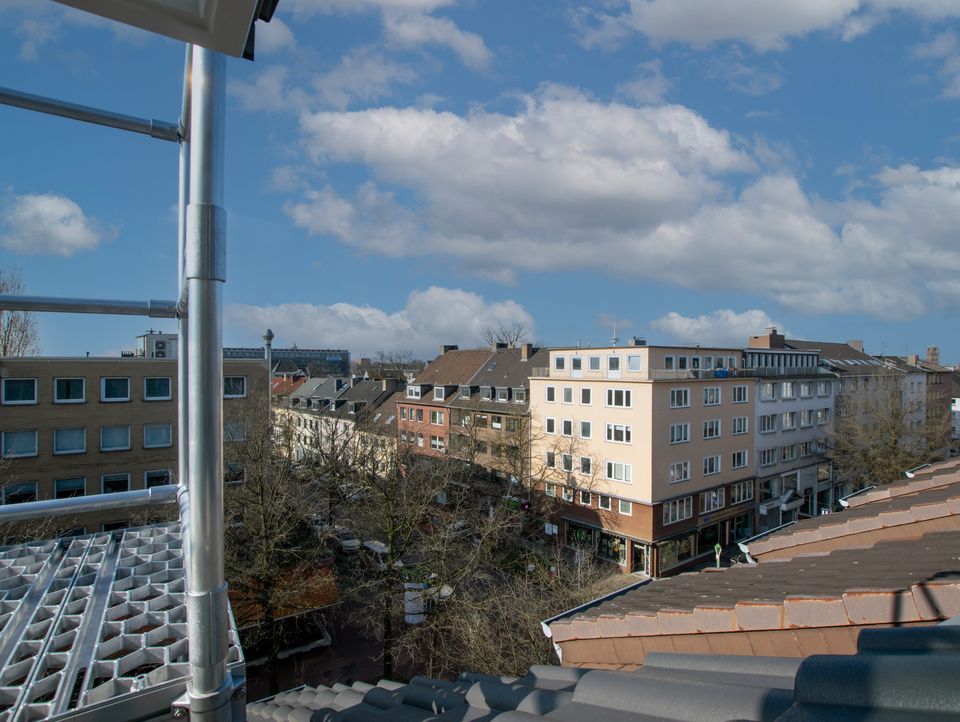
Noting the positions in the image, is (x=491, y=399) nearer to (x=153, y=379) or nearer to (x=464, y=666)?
(x=153, y=379)

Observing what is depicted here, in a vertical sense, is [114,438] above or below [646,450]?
above

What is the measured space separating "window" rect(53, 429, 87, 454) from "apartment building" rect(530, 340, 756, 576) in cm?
1993

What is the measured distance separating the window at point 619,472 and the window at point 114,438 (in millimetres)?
20473

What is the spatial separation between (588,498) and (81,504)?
27.8 meters

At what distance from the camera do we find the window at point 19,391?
770 inches

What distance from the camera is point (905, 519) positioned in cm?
609

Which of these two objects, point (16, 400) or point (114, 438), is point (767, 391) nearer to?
point (114, 438)

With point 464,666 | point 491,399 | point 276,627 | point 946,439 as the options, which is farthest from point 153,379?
point 946,439

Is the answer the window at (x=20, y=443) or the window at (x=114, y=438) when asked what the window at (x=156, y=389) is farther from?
the window at (x=20, y=443)

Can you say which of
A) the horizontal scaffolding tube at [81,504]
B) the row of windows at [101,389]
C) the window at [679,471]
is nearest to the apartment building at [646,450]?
the window at [679,471]

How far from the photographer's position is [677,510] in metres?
26.8

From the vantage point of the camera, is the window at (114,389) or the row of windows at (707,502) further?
the row of windows at (707,502)

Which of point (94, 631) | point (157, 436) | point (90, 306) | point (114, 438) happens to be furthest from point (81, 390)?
point (94, 631)

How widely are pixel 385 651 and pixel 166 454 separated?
1238 cm
